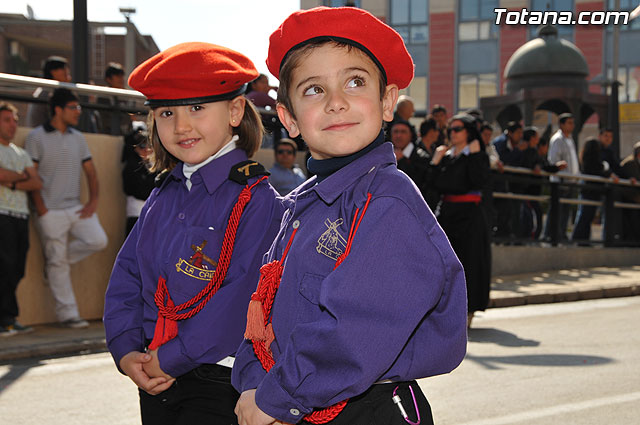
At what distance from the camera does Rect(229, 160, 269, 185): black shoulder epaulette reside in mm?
2713

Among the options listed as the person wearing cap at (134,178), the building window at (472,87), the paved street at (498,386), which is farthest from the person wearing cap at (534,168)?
the building window at (472,87)

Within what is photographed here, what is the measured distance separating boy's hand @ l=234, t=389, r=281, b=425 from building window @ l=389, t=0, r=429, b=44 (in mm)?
40849

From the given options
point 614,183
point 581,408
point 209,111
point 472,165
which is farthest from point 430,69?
point 209,111

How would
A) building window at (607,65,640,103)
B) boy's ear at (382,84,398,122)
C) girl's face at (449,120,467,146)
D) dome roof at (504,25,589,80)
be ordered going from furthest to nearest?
1. building window at (607,65,640,103)
2. dome roof at (504,25,589,80)
3. girl's face at (449,120,467,146)
4. boy's ear at (382,84,398,122)

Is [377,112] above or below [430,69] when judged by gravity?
below

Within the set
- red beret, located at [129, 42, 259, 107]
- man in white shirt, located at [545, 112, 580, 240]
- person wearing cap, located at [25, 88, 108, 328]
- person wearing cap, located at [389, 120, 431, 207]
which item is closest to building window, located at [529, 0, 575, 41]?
man in white shirt, located at [545, 112, 580, 240]

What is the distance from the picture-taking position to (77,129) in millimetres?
8844

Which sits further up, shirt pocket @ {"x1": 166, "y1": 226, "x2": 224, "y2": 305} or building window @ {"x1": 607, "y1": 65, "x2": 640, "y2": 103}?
building window @ {"x1": 607, "y1": 65, "x2": 640, "y2": 103}

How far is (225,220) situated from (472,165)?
5.91 metres

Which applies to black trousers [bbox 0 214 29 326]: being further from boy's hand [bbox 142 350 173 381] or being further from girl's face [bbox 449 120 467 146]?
boy's hand [bbox 142 350 173 381]

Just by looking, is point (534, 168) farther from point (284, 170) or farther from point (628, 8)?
point (628, 8)

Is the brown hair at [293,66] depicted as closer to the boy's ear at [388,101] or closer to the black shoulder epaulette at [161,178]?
the boy's ear at [388,101]

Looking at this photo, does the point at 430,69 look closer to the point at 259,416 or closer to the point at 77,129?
the point at 77,129

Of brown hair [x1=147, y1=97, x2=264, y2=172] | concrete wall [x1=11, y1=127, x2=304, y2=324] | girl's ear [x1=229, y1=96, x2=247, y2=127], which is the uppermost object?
girl's ear [x1=229, y1=96, x2=247, y2=127]
